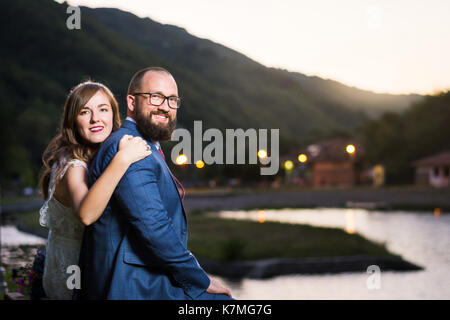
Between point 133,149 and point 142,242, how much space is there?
0.49 meters

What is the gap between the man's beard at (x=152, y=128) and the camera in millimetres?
3729

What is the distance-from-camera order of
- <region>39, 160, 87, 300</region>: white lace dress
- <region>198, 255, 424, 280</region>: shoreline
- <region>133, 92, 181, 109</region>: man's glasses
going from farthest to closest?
<region>198, 255, 424, 280</region>: shoreline, <region>39, 160, 87, 300</region>: white lace dress, <region>133, 92, 181, 109</region>: man's glasses

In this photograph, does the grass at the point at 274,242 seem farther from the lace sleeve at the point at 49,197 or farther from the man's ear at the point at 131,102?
the man's ear at the point at 131,102

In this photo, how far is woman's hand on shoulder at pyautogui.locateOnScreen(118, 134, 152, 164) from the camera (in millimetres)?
3410

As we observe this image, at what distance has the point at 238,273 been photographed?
23938mm

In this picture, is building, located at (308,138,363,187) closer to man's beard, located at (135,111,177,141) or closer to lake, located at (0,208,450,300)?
lake, located at (0,208,450,300)

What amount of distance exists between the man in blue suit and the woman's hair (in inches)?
12.6

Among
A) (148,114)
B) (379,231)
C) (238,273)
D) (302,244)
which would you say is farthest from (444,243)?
(148,114)

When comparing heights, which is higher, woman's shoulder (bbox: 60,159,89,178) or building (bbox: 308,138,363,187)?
building (bbox: 308,138,363,187)

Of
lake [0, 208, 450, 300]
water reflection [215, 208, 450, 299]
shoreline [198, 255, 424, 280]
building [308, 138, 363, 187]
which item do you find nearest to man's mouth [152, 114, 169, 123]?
lake [0, 208, 450, 300]

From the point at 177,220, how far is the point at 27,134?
300ft

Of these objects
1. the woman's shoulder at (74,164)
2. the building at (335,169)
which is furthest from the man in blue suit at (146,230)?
the building at (335,169)

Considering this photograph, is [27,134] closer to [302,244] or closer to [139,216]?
[302,244]

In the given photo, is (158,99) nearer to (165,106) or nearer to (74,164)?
(165,106)
